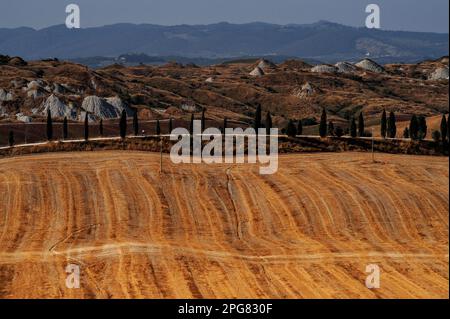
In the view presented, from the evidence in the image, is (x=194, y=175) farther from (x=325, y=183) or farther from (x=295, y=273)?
(x=295, y=273)

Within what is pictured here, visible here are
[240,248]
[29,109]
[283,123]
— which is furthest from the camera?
[283,123]

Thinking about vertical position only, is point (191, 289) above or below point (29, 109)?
below
